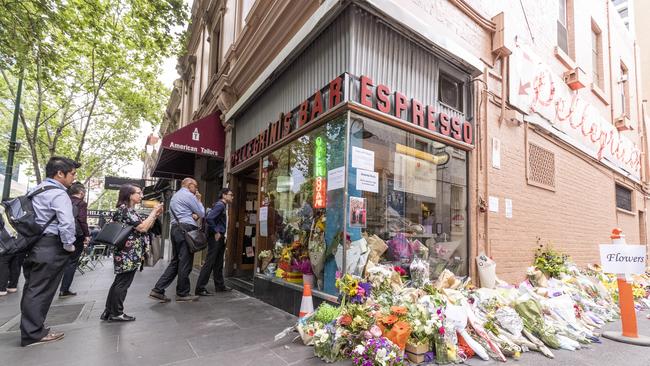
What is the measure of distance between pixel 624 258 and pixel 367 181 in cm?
341

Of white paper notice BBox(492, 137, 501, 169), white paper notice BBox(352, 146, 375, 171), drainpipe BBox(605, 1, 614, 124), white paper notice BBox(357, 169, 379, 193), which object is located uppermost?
drainpipe BBox(605, 1, 614, 124)

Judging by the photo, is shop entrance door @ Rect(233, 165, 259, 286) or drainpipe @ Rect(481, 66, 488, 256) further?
shop entrance door @ Rect(233, 165, 259, 286)

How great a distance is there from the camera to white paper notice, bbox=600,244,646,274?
4.29 meters

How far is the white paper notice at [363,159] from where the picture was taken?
450cm

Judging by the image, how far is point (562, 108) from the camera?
8273 millimetres

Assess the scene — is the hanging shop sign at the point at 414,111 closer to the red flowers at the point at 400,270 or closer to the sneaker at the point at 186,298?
the red flowers at the point at 400,270

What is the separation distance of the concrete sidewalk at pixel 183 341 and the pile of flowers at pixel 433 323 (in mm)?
162

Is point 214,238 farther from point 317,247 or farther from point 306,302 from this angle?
point 306,302

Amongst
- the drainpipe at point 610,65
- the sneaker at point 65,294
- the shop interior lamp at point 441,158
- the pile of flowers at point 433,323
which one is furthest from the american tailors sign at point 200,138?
the drainpipe at point 610,65

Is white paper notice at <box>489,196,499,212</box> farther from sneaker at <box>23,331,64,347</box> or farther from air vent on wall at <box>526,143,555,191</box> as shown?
sneaker at <box>23,331,64,347</box>

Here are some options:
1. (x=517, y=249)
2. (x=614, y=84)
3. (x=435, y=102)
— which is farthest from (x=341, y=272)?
(x=614, y=84)

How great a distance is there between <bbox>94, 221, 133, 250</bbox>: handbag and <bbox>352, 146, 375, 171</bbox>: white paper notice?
120 inches

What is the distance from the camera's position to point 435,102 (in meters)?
5.74

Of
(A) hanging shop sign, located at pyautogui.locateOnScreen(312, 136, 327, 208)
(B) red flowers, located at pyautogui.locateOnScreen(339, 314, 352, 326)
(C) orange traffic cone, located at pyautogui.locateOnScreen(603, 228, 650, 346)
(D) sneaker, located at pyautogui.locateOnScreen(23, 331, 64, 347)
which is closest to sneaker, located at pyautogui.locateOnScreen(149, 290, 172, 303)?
(D) sneaker, located at pyautogui.locateOnScreen(23, 331, 64, 347)
